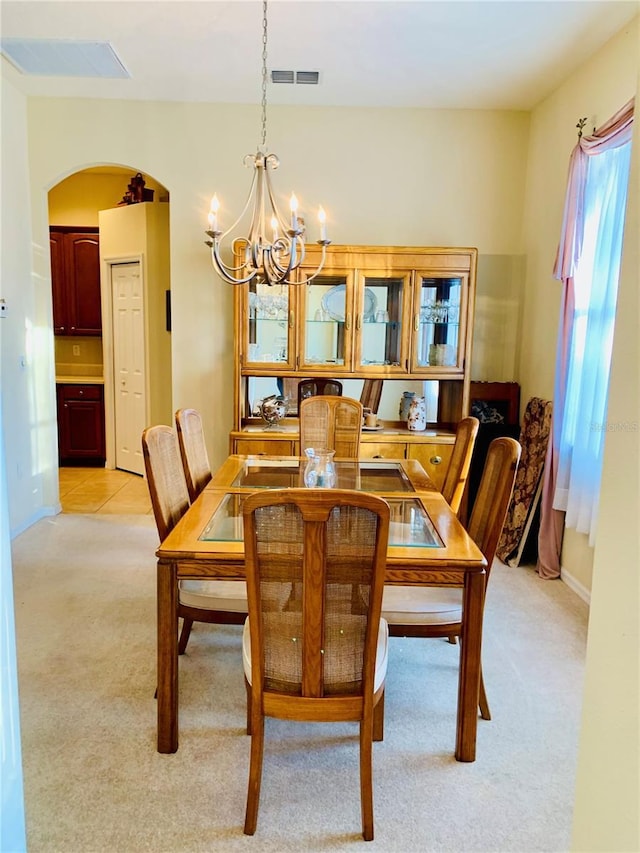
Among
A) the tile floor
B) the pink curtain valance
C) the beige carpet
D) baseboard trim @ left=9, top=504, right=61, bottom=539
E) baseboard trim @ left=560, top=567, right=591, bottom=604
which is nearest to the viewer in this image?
the beige carpet

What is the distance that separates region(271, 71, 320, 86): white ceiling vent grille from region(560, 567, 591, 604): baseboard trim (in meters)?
3.42

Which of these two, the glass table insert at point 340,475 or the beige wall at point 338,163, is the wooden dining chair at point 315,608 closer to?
the glass table insert at point 340,475

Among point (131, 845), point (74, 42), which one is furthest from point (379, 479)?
point (74, 42)

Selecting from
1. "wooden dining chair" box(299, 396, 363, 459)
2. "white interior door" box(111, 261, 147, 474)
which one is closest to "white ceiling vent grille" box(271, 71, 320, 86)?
"wooden dining chair" box(299, 396, 363, 459)

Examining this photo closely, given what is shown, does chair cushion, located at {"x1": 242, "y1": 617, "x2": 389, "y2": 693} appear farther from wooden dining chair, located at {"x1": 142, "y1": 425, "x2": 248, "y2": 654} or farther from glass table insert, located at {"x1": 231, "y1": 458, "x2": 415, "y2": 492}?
glass table insert, located at {"x1": 231, "y1": 458, "x2": 415, "y2": 492}

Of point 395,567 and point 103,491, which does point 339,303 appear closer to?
point 395,567

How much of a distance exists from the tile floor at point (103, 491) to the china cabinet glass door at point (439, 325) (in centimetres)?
253

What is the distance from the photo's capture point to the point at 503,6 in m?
2.68

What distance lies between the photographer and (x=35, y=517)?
4.14 m

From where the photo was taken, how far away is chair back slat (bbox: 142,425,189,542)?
199 centimetres

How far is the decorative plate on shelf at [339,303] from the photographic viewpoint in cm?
383

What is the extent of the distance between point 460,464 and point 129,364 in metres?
4.06

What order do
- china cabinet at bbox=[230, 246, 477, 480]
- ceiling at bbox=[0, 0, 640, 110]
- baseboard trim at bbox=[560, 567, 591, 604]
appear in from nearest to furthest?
ceiling at bbox=[0, 0, 640, 110] < baseboard trim at bbox=[560, 567, 591, 604] < china cabinet at bbox=[230, 246, 477, 480]

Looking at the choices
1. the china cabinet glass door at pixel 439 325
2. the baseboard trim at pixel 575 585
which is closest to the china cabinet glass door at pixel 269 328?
the china cabinet glass door at pixel 439 325
